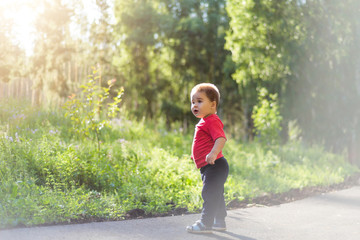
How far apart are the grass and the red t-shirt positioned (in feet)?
4.04

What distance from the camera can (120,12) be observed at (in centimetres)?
1442

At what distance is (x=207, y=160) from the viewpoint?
3.98m

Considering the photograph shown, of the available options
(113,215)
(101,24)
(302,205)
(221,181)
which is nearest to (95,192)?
(113,215)

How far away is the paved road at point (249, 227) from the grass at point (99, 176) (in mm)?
344

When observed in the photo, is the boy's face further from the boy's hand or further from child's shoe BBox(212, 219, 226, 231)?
child's shoe BBox(212, 219, 226, 231)

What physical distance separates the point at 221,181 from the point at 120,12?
37.8 feet

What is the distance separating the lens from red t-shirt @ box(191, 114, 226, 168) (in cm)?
406

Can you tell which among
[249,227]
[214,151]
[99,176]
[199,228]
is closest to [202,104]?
[214,151]

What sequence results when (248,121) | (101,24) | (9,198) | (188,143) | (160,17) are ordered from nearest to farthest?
(9,198)
(188,143)
(101,24)
(160,17)
(248,121)

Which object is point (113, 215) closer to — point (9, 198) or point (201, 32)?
point (9, 198)

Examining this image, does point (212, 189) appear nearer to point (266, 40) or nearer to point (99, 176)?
point (99, 176)

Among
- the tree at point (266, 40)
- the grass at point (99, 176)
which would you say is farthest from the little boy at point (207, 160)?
the tree at point (266, 40)

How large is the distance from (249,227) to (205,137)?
3.77ft

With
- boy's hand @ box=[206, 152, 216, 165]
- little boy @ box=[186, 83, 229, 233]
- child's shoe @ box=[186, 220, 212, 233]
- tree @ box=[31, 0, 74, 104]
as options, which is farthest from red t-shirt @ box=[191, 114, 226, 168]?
tree @ box=[31, 0, 74, 104]
